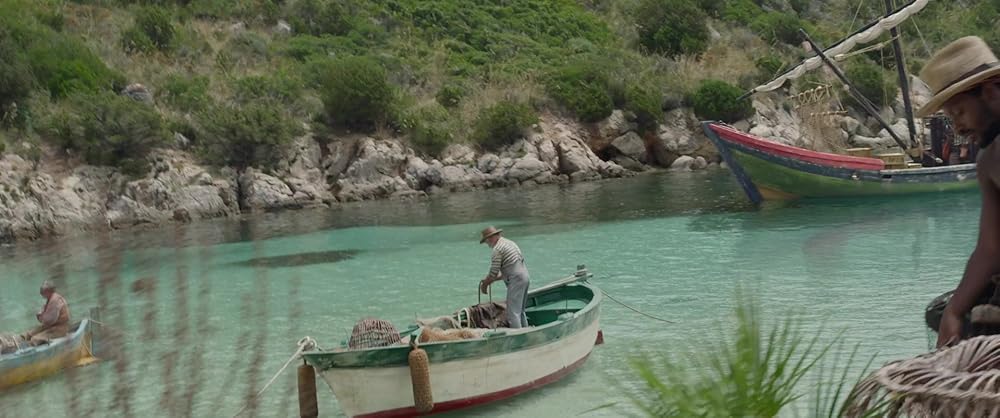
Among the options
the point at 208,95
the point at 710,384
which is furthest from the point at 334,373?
the point at 208,95

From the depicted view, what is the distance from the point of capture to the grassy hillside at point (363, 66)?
37516 millimetres

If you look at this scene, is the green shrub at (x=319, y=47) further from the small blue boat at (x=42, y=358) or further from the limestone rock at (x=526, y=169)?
the small blue boat at (x=42, y=358)

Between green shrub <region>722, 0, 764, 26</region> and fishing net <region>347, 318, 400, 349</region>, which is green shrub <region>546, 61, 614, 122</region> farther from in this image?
fishing net <region>347, 318, 400, 349</region>

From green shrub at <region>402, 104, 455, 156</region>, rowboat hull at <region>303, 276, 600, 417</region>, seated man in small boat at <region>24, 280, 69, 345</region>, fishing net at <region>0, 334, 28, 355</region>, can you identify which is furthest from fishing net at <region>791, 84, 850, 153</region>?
fishing net at <region>0, 334, 28, 355</region>

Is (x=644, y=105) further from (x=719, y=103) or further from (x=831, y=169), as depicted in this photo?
(x=831, y=169)

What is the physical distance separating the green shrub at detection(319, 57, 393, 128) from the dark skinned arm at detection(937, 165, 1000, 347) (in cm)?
3835

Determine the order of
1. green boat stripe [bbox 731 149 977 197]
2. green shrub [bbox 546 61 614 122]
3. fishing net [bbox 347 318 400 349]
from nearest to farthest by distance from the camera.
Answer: fishing net [bbox 347 318 400 349]
green boat stripe [bbox 731 149 977 197]
green shrub [bbox 546 61 614 122]

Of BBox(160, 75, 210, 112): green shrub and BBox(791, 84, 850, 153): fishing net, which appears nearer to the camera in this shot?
BBox(791, 84, 850, 153): fishing net

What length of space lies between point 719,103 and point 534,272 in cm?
2824

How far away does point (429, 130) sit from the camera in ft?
135

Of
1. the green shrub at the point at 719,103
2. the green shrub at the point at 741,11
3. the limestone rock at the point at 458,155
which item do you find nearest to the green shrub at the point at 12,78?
the limestone rock at the point at 458,155

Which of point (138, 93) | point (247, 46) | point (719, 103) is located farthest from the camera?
point (247, 46)

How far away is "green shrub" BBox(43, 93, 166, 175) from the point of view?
3519cm

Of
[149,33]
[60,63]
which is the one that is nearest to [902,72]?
[60,63]
